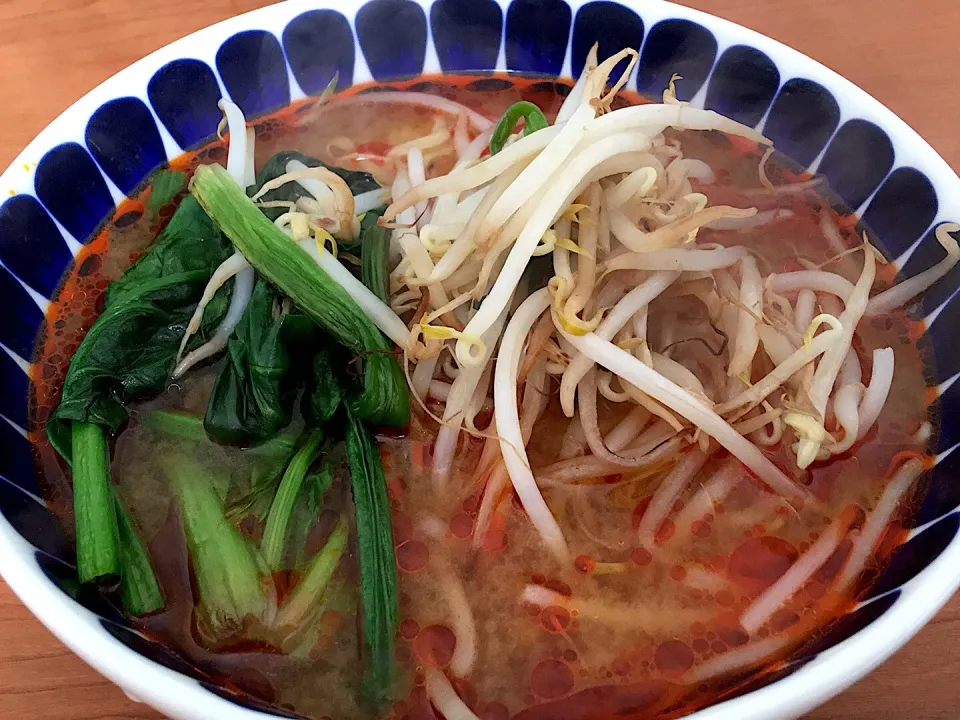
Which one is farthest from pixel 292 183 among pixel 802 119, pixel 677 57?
pixel 802 119

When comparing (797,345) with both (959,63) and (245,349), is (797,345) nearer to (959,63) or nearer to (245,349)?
(245,349)

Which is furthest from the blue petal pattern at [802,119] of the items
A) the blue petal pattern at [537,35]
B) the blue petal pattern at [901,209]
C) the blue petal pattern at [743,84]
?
the blue petal pattern at [537,35]

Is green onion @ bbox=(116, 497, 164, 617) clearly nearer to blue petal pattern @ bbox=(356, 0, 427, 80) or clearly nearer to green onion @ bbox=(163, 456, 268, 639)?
green onion @ bbox=(163, 456, 268, 639)

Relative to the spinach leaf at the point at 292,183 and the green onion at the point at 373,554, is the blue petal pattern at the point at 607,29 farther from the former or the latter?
the green onion at the point at 373,554

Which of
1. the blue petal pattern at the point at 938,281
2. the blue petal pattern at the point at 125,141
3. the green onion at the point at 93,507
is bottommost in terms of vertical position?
the green onion at the point at 93,507

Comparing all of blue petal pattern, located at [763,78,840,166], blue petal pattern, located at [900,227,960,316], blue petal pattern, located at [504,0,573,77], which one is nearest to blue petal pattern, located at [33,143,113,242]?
blue petal pattern, located at [504,0,573,77]

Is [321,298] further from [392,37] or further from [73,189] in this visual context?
[392,37]
